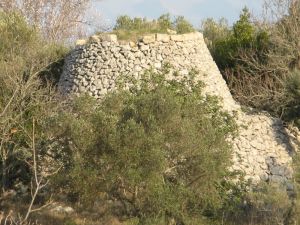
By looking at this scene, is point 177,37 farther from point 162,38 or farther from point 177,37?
point 162,38

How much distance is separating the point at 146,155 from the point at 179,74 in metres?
5.84

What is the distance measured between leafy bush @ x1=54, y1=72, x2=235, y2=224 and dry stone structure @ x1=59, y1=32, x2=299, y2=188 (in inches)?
174

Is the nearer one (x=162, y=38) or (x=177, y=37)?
(x=162, y=38)

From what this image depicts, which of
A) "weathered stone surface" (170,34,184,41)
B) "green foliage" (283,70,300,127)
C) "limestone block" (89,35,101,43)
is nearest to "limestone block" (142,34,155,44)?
"weathered stone surface" (170,34,184,41)

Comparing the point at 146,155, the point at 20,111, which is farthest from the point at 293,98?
the point at 20,111

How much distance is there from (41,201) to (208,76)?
20.3 ft

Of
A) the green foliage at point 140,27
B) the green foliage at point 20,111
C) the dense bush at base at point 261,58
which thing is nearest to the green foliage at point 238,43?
the dense bush at base at point 261,58

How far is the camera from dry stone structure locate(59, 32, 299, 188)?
1454 cm

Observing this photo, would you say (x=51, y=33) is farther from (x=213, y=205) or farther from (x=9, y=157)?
(x=213, y=205)

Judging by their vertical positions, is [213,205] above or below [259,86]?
below

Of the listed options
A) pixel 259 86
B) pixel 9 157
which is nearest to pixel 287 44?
pixel 259 86

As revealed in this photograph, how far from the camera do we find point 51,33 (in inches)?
1196

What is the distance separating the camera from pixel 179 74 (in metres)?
14.5

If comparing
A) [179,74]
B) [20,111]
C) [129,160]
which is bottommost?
[129,160]
